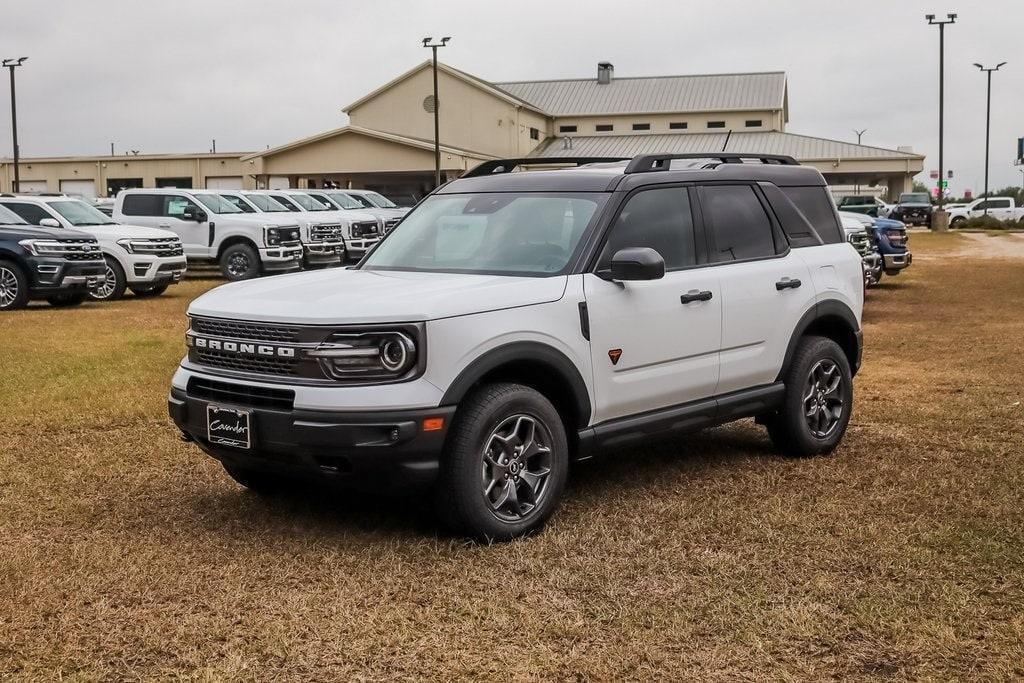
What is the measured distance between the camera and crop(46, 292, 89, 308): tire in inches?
744

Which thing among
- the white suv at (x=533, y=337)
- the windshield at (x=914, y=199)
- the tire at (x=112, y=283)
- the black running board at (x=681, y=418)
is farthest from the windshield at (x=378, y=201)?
the windshield at (x=914, y=199)

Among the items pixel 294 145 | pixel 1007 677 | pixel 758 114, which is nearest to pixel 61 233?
pixel 1007 677

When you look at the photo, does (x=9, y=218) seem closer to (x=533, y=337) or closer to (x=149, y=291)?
(x=149, y=291)

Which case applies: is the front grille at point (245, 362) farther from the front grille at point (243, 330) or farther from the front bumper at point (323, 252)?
the front bumper at point (323, 252)

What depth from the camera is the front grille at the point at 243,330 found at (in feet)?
17.7

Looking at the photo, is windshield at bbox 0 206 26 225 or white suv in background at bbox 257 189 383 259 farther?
white suv in background at bbox 257 189 383 259

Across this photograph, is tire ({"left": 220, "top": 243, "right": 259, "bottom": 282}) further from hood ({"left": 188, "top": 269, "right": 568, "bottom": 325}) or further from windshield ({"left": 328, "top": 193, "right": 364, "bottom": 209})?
hood ({"left": 188, "top": 269, "right": 568, "bottom": 325})

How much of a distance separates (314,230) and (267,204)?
251 centimetres

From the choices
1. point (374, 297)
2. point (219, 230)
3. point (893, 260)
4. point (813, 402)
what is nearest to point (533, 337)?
point (374, 297)

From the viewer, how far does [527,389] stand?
565cm

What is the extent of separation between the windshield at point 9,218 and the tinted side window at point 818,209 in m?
14.9

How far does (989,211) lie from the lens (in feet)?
202

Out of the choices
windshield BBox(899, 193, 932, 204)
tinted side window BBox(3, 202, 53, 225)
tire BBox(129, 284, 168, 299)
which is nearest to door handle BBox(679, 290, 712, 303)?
tinted side window BBox(3, 202, 53, 225)

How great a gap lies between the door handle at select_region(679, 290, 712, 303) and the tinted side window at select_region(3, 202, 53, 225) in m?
15.8
